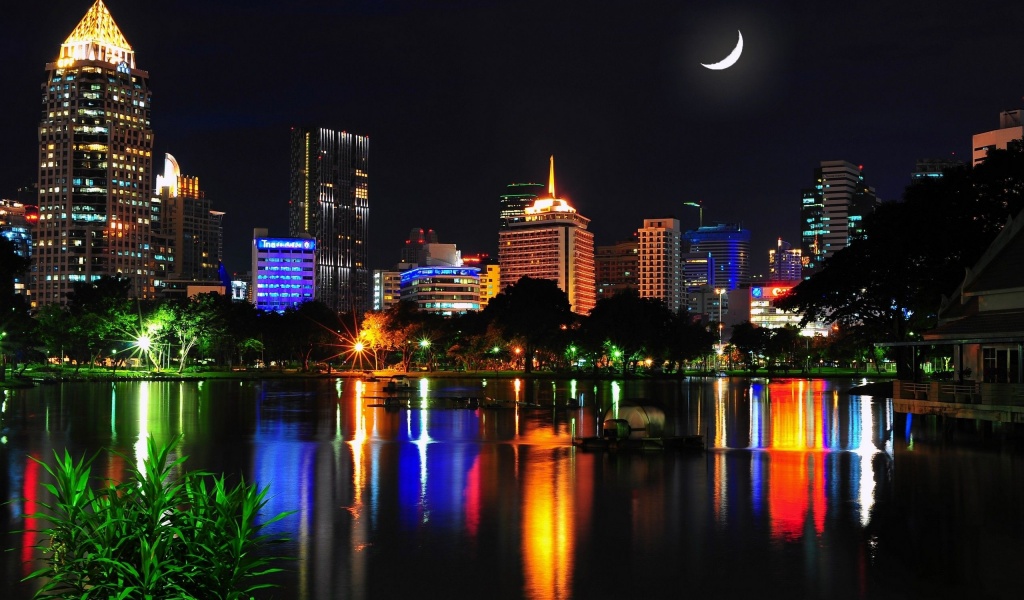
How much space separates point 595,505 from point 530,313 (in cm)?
11758

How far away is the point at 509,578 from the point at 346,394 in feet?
193

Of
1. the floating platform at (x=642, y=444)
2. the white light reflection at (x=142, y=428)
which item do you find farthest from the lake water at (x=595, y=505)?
the floating platform at (x=642, y=444)

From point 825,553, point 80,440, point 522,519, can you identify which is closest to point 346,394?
point 80,440

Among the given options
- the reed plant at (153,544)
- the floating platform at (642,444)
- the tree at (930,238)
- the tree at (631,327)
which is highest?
the tree at (930,238)

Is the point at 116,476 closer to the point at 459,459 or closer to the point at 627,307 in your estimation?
the point at 459,459

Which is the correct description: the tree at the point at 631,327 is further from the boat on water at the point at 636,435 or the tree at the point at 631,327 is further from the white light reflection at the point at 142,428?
the boat on water at the point at 636,435

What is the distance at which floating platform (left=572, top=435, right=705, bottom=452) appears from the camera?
33000mm

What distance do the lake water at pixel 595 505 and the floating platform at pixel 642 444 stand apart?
82 centimetres

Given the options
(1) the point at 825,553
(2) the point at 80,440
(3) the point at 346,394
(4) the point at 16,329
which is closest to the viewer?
(1) the point at 825,553

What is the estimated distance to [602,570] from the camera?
645 inches

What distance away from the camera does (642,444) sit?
1309 inches

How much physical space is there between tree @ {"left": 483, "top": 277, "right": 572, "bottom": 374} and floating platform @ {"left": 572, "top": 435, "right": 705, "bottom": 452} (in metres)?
102

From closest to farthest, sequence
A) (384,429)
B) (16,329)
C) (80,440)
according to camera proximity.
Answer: (80,440)
(384,429)
(16,329)

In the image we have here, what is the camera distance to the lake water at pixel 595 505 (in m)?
15.9
